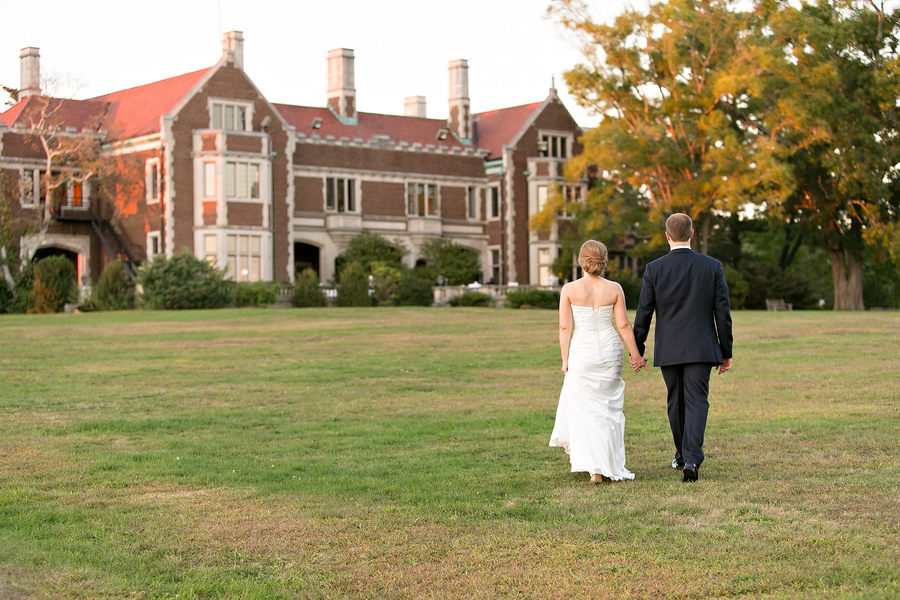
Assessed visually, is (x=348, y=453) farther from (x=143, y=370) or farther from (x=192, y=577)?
(x=143, y=370)

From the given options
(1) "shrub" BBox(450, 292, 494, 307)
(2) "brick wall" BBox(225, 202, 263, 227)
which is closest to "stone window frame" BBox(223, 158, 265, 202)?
(2) "brick wall" BBox(225, 202, 263, 227)

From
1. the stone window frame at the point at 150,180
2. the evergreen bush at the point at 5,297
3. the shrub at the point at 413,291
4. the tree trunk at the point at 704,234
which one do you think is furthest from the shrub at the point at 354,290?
the tree trunk at the point at 704,234

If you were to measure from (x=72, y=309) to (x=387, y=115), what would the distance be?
61.2 ft

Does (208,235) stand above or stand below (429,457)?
Answer: above

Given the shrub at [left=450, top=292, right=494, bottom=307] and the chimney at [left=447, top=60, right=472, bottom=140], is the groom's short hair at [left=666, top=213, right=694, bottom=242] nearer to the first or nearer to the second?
the shrub at [left=450, top=292, right=494, bottom=307]

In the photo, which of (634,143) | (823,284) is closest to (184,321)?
(634,143)

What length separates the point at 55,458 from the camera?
857 cm

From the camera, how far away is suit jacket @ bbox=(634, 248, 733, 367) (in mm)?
7395

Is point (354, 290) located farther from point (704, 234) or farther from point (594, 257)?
point (594, 257)

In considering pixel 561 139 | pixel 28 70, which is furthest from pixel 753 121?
pixel 28 70

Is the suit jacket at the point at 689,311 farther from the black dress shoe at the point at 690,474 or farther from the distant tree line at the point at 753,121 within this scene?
the distant tree line at the point at 753,121

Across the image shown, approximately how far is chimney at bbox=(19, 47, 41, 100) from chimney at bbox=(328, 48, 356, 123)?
12.4 m

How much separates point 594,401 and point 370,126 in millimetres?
41443

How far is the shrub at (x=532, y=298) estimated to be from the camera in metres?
40.1
